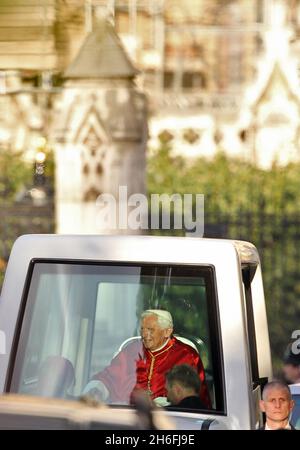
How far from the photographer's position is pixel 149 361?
5.54m

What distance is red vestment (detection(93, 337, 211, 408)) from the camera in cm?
551

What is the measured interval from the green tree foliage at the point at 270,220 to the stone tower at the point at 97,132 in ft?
3.77

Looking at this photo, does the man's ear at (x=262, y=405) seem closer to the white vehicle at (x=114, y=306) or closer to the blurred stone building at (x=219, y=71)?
the white vehicle at (x=114, y=306)

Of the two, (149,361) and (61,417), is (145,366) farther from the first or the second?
(61,417)

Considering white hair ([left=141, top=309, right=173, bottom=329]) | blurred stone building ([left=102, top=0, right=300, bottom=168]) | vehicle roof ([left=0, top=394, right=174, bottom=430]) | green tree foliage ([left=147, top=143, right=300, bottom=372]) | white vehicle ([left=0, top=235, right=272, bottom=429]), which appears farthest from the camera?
blurred stone building ([left=102, top=0, right=300, bottom=168])

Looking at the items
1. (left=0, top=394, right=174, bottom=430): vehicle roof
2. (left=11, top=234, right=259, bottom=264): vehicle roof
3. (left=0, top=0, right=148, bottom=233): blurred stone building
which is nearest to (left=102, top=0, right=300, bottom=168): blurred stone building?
(left=0, top=0, right=148, bottom=233): blurred stone building

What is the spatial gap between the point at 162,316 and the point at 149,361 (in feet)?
0.62

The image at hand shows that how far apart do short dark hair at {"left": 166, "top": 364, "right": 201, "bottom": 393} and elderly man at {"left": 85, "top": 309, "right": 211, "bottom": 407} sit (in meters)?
0.02

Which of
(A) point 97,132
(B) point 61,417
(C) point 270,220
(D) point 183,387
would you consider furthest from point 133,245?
(C) point 270,220

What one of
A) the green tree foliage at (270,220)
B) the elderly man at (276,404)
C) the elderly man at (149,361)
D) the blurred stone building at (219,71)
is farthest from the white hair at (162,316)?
the blurred stone building at (219,71)

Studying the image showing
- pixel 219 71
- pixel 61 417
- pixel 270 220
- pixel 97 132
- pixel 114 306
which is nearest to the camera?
pixel 61 417

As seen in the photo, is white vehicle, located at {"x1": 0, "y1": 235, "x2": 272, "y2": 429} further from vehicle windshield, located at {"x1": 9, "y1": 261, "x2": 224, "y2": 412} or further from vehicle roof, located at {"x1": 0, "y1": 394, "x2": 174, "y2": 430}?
vehicle roof, located at {"x1": 0, "y1": 394, "x2": 174, "y2": 430}

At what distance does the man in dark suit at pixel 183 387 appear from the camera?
5.45 meters
